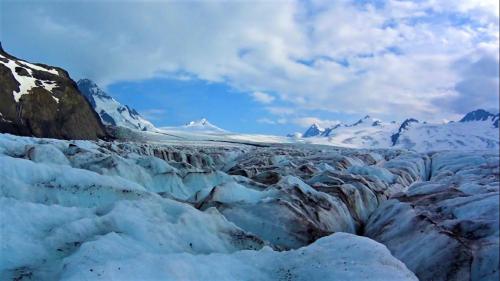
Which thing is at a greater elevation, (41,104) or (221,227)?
(41,104)

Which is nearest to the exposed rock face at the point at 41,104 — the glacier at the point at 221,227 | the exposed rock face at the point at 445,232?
the glacier at the point at 221,227

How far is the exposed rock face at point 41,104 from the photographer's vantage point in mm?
86438

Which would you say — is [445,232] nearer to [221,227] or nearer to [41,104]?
[221,227]

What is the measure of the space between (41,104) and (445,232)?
9004 centimetres

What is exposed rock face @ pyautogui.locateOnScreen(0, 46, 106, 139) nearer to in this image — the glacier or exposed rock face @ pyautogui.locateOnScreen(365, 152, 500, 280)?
the glacier

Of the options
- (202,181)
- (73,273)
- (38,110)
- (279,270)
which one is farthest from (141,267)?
(38,110)

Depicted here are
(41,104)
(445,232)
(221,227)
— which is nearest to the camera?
(221,227)

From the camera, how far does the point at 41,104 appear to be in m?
94.3

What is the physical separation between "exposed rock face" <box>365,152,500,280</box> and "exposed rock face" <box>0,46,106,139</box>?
7577 cm

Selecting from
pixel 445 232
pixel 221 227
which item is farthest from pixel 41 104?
pixel 445 232

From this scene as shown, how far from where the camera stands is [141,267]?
9.37 meters

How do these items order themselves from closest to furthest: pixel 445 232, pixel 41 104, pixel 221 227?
pixel 221 227 → pixel 445 232 → pixel 41 104

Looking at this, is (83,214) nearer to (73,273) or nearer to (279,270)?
(73,273)

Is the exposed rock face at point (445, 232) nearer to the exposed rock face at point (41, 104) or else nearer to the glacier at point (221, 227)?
the glacier at point (221, 227)
